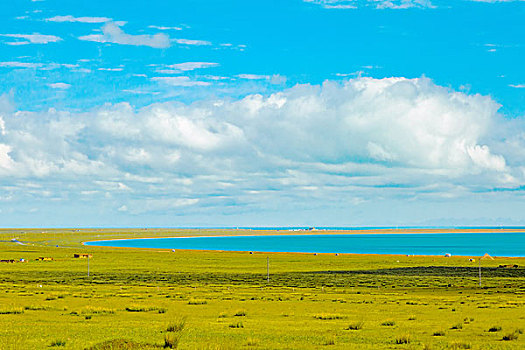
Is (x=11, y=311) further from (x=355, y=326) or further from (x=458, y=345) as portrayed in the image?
(x=458, y=345)

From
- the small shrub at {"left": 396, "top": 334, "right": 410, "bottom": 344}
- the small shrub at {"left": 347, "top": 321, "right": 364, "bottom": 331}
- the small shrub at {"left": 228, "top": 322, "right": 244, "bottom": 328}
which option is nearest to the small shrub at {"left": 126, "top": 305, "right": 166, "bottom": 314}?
the small shrub at {"left": 228, "top": 322, "right": 244, "bottom": 328}

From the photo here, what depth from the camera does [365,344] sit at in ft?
103

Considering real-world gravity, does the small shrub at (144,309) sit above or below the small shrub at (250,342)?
below

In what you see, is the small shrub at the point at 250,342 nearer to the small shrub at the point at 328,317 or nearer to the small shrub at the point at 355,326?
the small shrub at the point at 355,326

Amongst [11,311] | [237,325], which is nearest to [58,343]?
[237,325]

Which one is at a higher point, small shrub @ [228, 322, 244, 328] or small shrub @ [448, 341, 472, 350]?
small shrub @ [448, 341, 472, 350]

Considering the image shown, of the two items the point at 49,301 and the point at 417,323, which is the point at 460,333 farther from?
the point at 49,301

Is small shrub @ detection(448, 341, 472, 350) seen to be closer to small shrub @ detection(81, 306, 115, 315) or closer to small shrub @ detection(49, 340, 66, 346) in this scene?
small shrub @ detection(49, 340, 66, 346)

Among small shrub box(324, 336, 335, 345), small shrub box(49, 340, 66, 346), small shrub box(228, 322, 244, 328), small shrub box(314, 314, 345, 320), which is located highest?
small shrub box(49, 340, 66, 346)

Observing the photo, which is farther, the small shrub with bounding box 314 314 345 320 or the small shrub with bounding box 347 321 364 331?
the small shrub with bounding box 314 314 345 320

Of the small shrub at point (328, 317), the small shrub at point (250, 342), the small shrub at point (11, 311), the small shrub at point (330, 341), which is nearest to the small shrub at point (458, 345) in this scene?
the small shrub at point (330, 341)

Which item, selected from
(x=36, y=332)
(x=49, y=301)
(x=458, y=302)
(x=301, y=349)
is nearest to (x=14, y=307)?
(x=49, y=301)

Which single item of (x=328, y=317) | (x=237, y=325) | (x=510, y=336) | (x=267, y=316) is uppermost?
(x=510, y=336)

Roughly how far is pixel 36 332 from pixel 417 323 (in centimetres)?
2434
